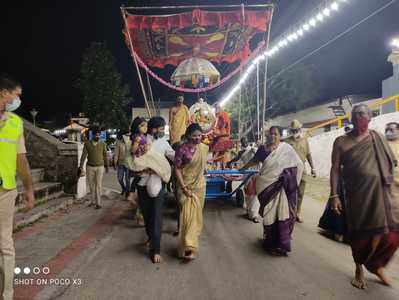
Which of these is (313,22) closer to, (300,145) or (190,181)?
(300,145)

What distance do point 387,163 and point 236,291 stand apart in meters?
2.07

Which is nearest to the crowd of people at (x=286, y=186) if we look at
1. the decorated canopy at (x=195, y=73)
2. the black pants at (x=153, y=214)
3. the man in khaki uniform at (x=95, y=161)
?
the black pants at (x=153, y=214)

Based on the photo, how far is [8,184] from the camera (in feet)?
9.27

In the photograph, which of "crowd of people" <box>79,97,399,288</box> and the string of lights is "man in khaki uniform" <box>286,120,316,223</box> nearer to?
"crowd of people" <box>79,97,399,288</box>

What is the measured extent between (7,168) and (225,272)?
Result: 2.53 m

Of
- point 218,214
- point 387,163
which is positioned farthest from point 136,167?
point 218,214

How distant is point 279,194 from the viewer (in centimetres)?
468

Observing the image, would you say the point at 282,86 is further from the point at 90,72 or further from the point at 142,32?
the point at 142,32

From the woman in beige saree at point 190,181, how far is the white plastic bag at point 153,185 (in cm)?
27

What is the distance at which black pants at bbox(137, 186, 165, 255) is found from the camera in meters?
4.35

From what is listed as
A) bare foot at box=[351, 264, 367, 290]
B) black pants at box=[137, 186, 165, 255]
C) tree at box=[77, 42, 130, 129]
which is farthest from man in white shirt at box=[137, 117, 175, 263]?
tree at box=[77, 42, 130, 129]

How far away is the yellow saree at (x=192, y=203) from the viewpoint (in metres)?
4.34

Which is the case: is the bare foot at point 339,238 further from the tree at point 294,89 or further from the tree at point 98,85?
the tree at point 294,89

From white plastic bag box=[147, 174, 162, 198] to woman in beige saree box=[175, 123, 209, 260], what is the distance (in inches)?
10.6
